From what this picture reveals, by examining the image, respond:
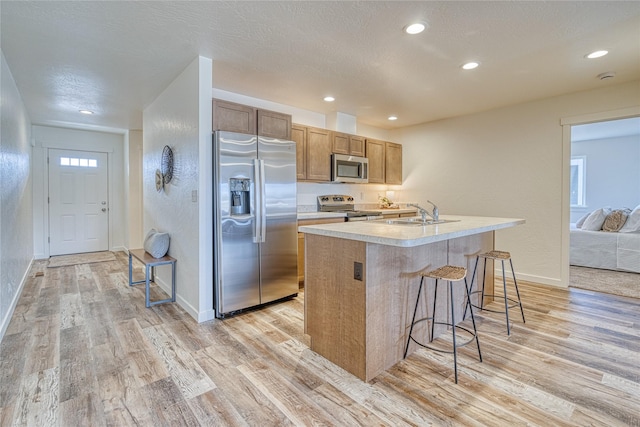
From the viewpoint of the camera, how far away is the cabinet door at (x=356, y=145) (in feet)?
16.1

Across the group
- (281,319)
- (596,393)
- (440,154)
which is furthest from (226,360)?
(440,154)

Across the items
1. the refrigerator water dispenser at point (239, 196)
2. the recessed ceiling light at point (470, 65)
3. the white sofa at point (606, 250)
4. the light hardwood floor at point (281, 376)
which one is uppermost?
the recessed ceiling light at point (470, 65)

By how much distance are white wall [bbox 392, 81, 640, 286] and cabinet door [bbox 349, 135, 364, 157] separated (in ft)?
4.10

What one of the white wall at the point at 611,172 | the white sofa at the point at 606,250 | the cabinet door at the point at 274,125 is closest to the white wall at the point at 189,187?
the cabinet door at the point at 274,125

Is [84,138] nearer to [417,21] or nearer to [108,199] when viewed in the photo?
[108,199]

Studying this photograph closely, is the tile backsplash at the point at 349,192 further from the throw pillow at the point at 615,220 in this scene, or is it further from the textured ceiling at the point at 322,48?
the throw pillow at the point at 615,220

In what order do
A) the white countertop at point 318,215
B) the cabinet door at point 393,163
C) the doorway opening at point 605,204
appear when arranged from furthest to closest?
the cabinet door at point 393,163 → the doorway opening at point 605,204 → the white countertop at point 318,215

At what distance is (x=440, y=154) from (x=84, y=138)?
6.64 m

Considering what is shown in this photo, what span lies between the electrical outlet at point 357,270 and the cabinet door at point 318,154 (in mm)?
2560

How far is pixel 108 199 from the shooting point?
6402mm

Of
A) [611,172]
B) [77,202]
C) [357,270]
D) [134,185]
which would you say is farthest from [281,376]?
[611,172]

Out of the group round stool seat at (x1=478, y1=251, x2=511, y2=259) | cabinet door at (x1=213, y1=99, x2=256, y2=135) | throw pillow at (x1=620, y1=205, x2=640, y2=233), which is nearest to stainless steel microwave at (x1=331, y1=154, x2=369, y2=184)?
cabinet door at (x1=213, y1=99, x2=256, y2=135)

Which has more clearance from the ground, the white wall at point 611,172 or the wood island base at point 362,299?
the white wall at point 611,172

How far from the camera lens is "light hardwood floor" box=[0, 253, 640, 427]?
66.0 inches
